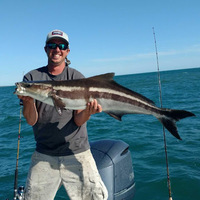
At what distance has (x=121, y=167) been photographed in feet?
16.0

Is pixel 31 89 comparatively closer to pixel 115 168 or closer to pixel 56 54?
pixel 56 54

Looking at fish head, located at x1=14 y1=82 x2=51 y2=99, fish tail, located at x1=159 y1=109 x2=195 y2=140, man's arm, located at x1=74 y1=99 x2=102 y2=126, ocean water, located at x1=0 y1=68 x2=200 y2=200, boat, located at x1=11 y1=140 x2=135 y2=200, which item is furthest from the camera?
ocean water, located at x1=0 y1=68 x2=200 y2=200

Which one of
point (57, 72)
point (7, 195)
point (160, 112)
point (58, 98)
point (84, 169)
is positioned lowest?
point (7, 195)

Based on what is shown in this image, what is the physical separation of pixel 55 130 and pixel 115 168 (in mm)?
1890

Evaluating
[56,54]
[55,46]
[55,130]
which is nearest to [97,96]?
[55,130]

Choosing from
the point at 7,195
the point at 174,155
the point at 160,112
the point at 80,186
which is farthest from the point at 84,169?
the point at 174,155

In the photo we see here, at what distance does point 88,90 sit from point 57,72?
2.42 feet

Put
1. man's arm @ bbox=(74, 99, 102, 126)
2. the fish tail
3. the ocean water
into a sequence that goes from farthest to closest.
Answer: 1. the ocean water
2. the fish tail
3. man's arm @ bbox=(74, 99, 102, 126)

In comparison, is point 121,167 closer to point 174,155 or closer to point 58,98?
point 58,98

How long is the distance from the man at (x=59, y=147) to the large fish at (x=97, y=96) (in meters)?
0.22

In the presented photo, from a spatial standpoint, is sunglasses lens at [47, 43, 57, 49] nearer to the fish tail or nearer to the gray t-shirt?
the gray t-shirt

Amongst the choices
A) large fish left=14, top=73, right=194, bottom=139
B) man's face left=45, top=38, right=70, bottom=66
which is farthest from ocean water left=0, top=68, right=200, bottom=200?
man's face left=45, top=38, right=70, bottom=66

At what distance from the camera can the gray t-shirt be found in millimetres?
3646

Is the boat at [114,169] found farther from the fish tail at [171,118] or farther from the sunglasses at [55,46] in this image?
the sunglasses at [55,46]
